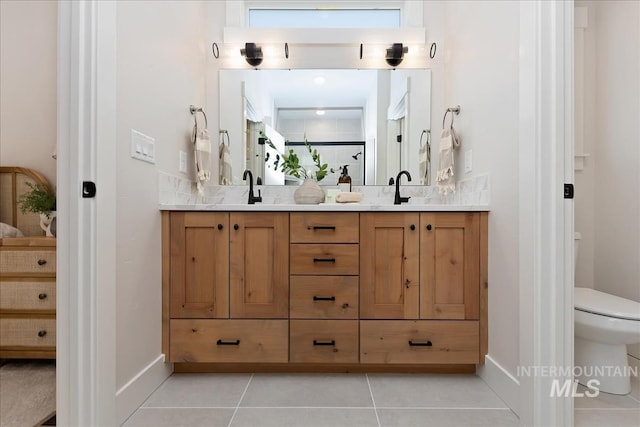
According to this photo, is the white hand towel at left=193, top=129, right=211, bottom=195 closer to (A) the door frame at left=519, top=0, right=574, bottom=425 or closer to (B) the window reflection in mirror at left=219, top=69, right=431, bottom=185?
(B) the window reflection in mirror at left=219, top=69, right=431, bottom=185

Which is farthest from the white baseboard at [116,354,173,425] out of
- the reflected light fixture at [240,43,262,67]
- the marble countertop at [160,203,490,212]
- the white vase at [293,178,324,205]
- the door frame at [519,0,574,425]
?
the reflected light fixture at [240,43,262,67]

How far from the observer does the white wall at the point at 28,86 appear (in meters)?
2.15

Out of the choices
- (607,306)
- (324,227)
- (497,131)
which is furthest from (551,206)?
(324,227)

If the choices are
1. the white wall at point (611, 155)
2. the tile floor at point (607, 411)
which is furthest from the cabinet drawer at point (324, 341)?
the white wall at point (611, 155)

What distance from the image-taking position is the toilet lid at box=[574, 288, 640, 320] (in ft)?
4.68

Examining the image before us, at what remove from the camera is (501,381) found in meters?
1.51

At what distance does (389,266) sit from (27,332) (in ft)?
6.32

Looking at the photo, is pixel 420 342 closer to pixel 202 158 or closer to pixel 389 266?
pixel 389 266

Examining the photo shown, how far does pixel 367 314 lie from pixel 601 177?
1.82m

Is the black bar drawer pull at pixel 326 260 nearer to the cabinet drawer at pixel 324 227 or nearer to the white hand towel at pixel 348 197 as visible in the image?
the cabinet drawer at pixel 324 227

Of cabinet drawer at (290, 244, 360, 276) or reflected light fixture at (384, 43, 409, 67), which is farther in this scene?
reflected light fixture at (384, 43, 409, 67)

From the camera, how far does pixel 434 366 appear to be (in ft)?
5.73

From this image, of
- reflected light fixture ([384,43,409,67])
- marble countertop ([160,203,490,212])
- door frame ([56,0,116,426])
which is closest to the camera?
door frame ([56,0,116,426])

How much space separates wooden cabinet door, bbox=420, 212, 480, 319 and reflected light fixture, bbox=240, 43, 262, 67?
156 centimetres
